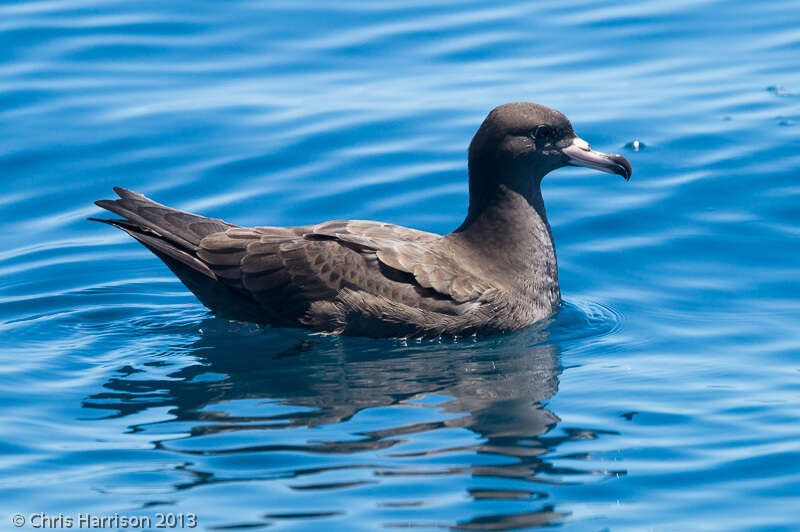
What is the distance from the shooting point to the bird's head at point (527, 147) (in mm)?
9031

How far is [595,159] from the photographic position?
910 cm

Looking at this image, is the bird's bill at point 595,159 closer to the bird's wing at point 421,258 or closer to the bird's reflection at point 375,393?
the bird's wing at point 421,258

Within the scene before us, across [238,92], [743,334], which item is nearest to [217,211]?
[238,92]

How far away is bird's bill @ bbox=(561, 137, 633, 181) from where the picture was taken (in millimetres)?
9023

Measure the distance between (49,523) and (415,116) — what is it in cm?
729

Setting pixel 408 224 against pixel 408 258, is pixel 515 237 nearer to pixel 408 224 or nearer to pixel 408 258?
pixel 408 258

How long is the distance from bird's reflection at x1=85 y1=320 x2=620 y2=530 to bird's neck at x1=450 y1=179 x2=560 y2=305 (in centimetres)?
42

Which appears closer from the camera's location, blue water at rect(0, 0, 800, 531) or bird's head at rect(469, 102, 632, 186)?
blue water at rect(0, 0, 800, 531)

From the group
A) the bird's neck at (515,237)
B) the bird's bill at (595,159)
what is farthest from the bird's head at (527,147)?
the bird's neck at (515,237)

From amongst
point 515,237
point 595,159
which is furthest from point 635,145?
point 515,237

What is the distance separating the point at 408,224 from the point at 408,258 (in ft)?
6.84

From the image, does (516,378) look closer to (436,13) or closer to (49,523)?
(49,523)

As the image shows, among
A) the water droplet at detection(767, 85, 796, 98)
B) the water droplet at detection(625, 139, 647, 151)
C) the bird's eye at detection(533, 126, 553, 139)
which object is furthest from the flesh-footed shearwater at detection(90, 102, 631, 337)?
the water droplet at detection(767, 85, 796, 98)

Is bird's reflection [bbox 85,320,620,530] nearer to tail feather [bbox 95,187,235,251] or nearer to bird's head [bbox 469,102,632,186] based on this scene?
tail feather [bbox 95,187,235,251]
